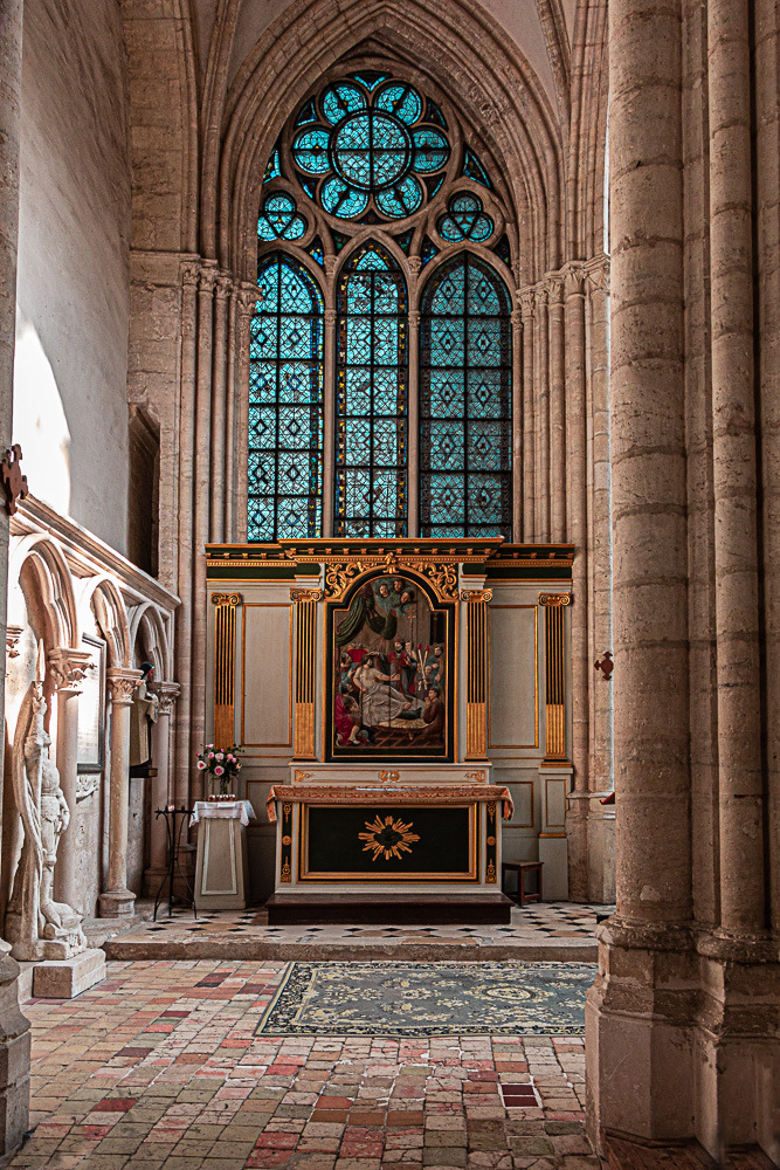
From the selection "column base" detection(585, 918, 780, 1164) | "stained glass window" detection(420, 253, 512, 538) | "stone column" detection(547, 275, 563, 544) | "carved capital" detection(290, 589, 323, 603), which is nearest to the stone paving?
"column base" detection(585, 918, 780, 1164)

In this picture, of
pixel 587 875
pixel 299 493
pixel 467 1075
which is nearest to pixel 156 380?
pixel 299 493

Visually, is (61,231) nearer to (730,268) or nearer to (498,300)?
(498,300)

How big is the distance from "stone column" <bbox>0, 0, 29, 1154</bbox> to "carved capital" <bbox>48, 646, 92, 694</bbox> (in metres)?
3.68

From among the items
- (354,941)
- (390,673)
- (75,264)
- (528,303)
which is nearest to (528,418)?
(528,303)

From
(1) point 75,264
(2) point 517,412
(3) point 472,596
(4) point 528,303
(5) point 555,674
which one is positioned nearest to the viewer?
(1) point 75,264

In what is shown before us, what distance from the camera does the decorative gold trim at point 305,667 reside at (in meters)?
12.3

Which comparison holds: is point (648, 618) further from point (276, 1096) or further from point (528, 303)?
point (528, 303)

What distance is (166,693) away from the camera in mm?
12727

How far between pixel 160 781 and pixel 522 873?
3840 mm

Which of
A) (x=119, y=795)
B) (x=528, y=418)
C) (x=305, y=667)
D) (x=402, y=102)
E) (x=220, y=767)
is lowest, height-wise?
(x=119, y=795)

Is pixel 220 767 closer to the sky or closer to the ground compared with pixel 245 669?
closer to the ground

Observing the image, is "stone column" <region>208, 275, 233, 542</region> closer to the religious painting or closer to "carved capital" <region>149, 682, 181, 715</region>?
"carved capital" <region>149, 682, 181, 715</region>

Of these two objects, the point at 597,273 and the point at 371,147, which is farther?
the point at 371,147

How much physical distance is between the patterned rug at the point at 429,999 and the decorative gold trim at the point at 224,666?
4322 millimetres
